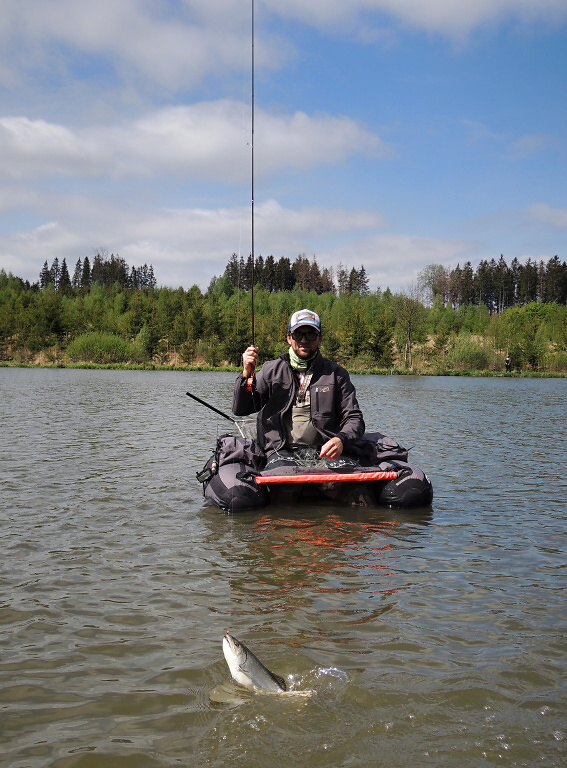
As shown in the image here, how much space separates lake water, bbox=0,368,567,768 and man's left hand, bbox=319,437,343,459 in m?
0.72

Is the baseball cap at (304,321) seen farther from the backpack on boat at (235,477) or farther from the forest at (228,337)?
the forest at (228,337)

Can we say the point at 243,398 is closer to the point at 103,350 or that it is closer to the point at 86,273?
the point at 103,350

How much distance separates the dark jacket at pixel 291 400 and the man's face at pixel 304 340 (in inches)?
7.8

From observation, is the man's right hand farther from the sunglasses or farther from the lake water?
the lake water

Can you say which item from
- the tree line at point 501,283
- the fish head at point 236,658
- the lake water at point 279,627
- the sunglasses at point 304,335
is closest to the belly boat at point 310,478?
the lake water at point 279,627

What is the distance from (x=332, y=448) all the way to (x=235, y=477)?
46.4 inches

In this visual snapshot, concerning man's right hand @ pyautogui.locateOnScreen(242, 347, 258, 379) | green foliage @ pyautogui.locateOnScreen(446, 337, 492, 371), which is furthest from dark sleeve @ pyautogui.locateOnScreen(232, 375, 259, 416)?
green foliage @ pyautogui.locateOnScreen(446, 337, 492, 371)

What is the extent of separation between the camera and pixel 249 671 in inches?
146

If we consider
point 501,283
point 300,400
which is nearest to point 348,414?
point 300,400

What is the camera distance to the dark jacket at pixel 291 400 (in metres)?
8.33

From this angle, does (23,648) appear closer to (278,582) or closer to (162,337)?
(278,582)

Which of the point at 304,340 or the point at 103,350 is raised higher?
the point at 103,350

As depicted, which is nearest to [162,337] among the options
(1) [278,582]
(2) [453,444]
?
(2) [453,444]

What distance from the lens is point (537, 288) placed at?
470 feet
